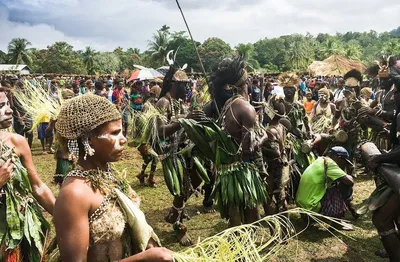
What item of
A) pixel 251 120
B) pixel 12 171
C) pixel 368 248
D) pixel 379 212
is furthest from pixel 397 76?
pixel 12 171

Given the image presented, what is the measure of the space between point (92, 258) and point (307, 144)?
4870mm

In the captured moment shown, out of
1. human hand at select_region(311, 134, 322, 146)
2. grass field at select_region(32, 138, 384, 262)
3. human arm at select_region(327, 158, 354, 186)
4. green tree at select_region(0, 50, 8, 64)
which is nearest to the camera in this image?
grass field at select_region(32, 138, 384, 262)

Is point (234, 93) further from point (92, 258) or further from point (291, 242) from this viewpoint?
point (92, 258)

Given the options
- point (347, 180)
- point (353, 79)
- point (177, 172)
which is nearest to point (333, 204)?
point (347, 180)

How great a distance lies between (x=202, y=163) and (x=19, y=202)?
2840 mm

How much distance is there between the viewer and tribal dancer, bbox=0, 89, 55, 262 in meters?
2.49

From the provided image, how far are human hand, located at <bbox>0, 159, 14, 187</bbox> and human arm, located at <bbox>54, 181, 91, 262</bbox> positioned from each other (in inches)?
33.6

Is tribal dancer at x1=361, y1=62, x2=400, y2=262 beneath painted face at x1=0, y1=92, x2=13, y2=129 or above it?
beneath

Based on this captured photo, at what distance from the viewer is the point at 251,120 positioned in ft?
12.6

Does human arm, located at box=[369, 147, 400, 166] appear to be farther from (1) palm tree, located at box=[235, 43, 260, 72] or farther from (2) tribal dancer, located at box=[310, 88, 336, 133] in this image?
(2) tribal dancer, located at box=[310, 88, 336, 133]

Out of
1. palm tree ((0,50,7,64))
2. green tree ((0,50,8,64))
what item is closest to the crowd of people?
green tree ((0,50,8,64))

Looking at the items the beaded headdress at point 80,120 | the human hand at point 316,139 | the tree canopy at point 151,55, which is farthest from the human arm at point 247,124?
the tree canopy at point 151,55

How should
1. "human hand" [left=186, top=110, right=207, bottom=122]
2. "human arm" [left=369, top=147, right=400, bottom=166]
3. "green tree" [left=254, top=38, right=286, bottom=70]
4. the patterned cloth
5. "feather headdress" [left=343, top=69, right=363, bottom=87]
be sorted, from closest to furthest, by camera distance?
"human arm" [left=369, top=147, right=400, bottom=166] < "human hand" [left=186, top=110, right=207, bottom=122] < the patterned cloth < "feather headdress" [left=343, top=69, right=363, bottom=87] < "green tree" [left=254, top=38, right=286, bottom=70]

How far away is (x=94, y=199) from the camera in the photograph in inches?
69.6
